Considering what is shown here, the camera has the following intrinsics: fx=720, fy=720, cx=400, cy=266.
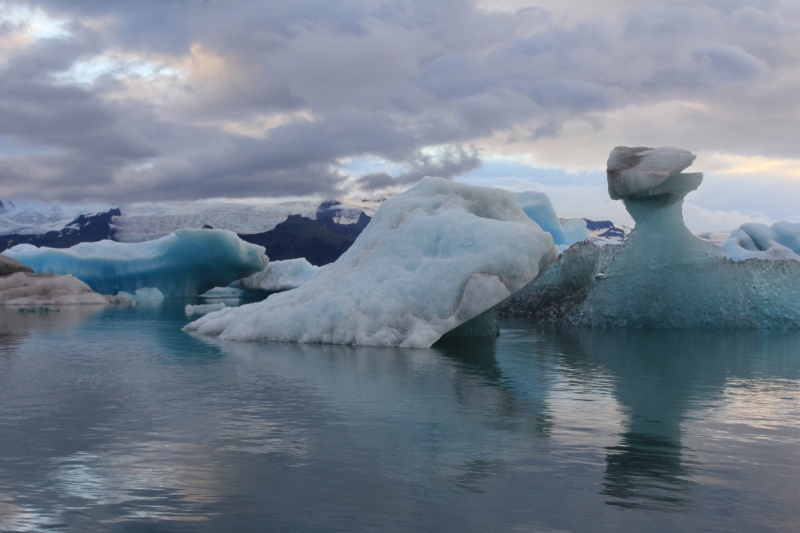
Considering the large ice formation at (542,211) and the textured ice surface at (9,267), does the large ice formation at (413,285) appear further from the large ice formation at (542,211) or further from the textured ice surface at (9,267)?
the large ice formation at (542,211)

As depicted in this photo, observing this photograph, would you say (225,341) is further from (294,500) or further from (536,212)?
(536,212)

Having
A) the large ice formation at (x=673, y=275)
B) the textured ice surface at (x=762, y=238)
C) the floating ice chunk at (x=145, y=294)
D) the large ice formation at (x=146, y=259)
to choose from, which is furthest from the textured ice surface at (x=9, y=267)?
the textured ice surface at (x=762, y=238)

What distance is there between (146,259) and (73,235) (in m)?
134

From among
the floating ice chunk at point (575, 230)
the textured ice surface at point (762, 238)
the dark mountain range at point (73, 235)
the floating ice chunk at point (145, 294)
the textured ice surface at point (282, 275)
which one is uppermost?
the dark mountain range at point (73, 235)

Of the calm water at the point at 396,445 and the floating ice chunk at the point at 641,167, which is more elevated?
the floating ice chunk at the point at 641,167

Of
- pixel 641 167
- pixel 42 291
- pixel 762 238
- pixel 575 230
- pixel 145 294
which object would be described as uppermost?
pixel 575 230

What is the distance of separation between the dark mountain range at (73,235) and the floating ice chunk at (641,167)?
143805 millimetres

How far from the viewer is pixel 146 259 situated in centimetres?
3772

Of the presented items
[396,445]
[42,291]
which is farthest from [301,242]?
[396,445]

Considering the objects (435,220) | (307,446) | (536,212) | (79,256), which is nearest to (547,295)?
(435,220)

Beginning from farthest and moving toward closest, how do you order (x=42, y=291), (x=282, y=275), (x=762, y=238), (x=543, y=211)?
(x=282, y=275), (x=543, y=211), (x=762, y=238), (x=42, y=291)

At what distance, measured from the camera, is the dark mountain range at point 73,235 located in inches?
5969

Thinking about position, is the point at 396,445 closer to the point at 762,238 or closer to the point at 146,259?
the point at 762,238

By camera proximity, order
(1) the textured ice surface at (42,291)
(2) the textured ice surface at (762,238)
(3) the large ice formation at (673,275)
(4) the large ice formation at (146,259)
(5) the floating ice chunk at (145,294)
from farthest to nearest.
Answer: (5) the floating ice chunk at (145,294), (4) the large ice formation at (146,259), (2) the textured ice surface at (762,238), (1) the textured ice surface at (42,291), (3) the large ice formation at (673,275)
